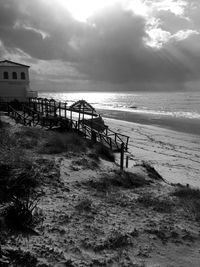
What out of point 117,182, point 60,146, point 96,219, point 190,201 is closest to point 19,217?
point 96,219

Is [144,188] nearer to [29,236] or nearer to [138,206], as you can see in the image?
[138,206]

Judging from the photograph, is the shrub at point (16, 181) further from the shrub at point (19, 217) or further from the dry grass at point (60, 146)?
the dry grass at point (60, 146)

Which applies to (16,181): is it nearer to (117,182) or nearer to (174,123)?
(117,182)

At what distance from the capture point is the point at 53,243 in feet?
15.9

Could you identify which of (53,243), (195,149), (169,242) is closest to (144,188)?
(169,242)

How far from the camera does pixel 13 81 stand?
3456 cm

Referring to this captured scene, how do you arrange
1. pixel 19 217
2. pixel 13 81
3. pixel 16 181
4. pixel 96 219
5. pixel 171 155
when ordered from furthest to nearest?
1. pixel 13 81
2. pixel 171 155
3. pixel 16 181
4. pixel 96 219
5. pixel 19 217

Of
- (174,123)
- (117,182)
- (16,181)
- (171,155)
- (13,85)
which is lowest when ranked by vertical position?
(171,155)

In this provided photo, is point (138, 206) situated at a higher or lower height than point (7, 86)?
lower

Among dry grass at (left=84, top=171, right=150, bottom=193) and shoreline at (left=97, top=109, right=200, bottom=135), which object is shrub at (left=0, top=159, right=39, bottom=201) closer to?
dry grass at (left=84, top=171, right=150, bottom=193)

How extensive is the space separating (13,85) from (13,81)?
600 mm

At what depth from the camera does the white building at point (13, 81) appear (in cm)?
3400

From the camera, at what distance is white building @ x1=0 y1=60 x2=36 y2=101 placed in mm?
34000

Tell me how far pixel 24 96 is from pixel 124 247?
34204mm
